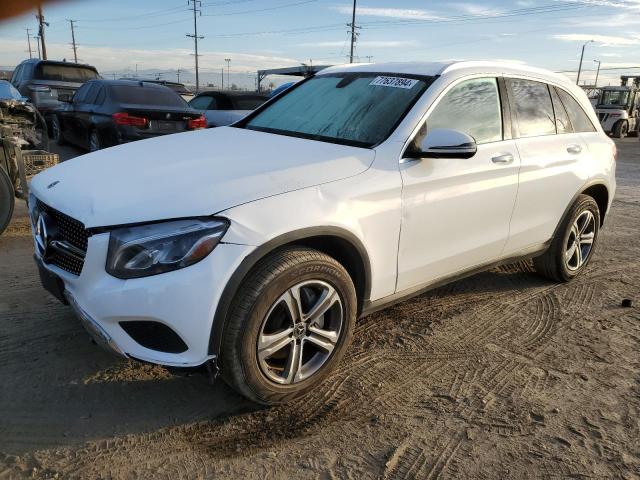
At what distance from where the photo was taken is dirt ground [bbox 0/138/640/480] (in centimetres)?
232

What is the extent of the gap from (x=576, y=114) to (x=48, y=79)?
12.9 metres

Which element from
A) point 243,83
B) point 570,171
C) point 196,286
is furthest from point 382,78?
point 243,83

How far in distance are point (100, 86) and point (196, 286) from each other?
26.5 ft

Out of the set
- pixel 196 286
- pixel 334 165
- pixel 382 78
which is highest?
pixel 382 78

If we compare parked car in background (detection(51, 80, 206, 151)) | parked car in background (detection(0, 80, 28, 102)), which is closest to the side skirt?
parked car in background (detection(51, 80, 206, 151))

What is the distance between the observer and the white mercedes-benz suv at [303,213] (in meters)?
2.27

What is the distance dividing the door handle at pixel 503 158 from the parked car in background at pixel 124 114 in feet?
19.9

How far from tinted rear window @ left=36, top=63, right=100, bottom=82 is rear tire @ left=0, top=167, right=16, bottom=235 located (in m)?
9.68

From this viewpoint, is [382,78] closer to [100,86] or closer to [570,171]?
[570,171]

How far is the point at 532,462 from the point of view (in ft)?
7.77

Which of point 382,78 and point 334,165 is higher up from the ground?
point 382,78

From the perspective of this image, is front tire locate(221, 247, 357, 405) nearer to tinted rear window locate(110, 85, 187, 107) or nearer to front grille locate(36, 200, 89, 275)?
front grille locate(36, 200, 89, 275)

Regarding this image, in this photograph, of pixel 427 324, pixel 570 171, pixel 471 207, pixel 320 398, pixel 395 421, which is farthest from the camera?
pixel 570 171

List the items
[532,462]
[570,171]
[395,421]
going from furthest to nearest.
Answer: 1. [570,171]
2. [395,421]
3. [532,462]
